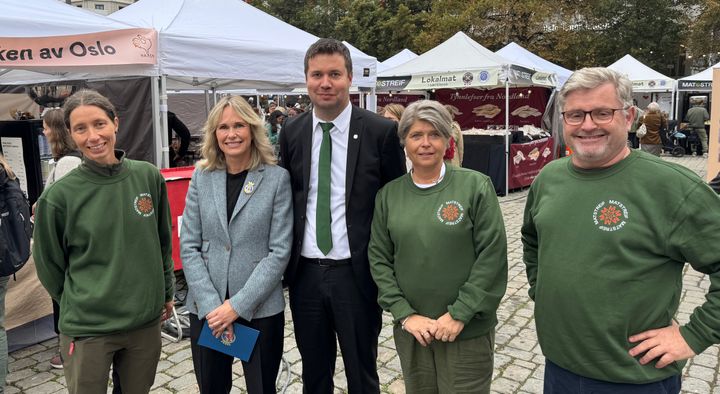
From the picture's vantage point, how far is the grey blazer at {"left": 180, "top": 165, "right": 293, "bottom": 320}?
2.43 metres

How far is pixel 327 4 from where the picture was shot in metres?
37.1

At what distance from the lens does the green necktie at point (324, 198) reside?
99.6 inches

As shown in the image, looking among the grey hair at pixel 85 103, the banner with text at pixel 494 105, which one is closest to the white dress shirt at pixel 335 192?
the grey hair at pixel 85 103

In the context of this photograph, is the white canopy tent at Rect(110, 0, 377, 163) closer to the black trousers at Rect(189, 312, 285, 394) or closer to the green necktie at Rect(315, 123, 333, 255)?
the green necktie at Rect(315, 123, 333, 255)

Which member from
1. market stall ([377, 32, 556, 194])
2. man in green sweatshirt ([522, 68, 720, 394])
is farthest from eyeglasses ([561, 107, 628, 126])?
market stall ([377, 32, 556, 194])

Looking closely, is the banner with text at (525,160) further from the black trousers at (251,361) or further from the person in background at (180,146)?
the black trousers at (251,361)

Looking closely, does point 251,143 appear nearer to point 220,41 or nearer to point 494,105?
point 220,41

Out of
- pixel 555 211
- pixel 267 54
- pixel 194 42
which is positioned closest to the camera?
pixel 555 211

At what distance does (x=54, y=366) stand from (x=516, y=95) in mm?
13921

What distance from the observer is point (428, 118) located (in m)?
2.29

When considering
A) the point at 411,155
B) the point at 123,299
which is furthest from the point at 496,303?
the point at 123,299

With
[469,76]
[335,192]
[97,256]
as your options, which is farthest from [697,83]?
[97,256]

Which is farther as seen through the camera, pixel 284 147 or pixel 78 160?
pixel 78 160

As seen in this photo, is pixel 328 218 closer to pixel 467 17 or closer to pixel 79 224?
pixel 79 224
